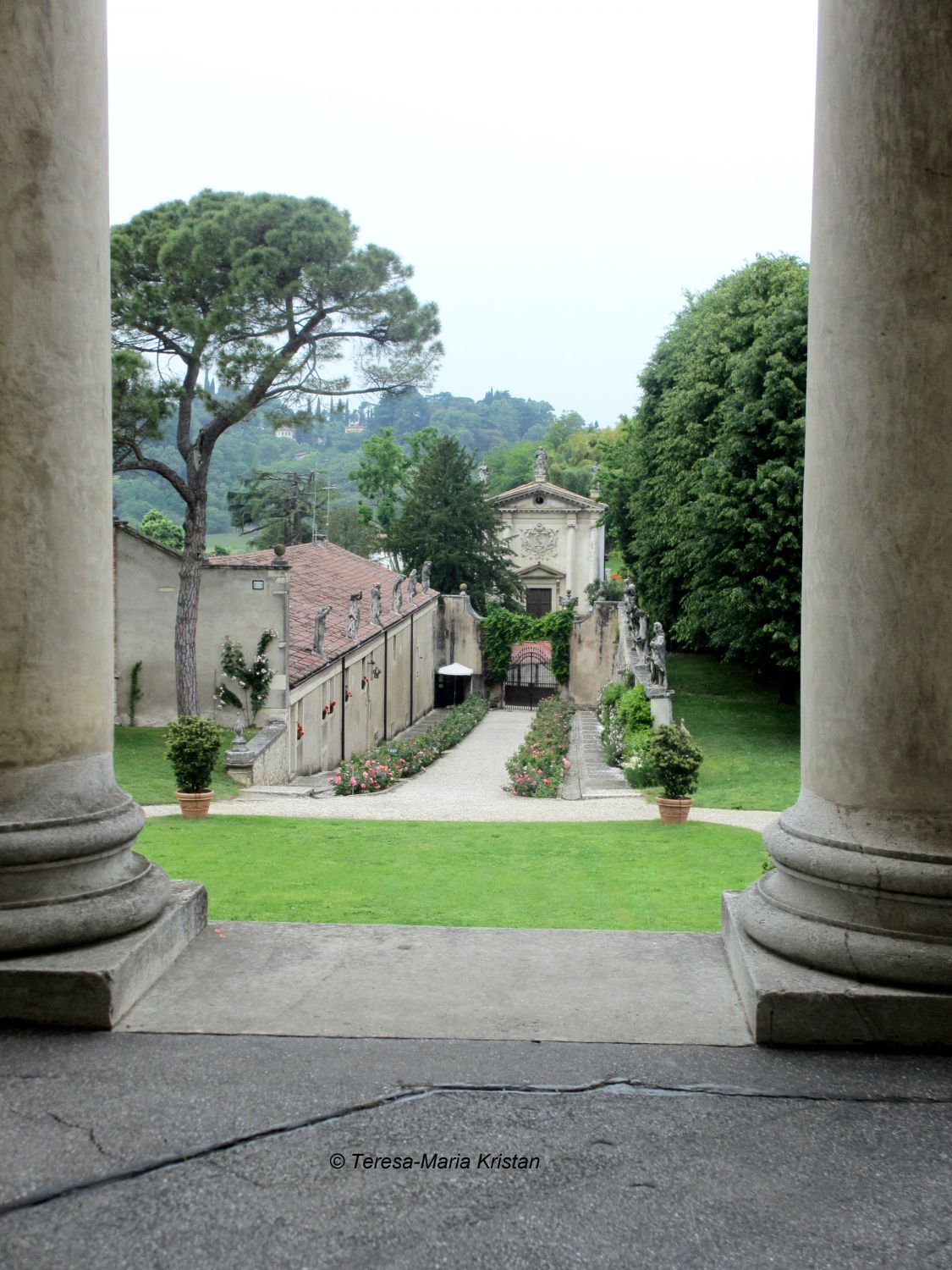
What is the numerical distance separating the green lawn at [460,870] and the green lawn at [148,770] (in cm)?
425

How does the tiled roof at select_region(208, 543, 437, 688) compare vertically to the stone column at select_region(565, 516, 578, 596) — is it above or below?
below

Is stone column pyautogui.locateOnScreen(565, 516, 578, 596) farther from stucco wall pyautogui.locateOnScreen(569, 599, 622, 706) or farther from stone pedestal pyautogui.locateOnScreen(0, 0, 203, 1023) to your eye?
stone pedestal pyautogui.locateOnScreen(0, 0, 203, 1023)

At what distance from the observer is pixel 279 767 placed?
2161cm

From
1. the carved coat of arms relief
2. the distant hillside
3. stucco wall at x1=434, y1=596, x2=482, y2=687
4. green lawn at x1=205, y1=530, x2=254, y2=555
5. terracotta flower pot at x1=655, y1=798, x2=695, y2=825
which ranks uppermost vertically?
the distant hillside

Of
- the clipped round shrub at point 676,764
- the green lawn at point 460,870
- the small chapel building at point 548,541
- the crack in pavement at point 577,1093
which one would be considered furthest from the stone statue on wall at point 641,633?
the crack in pavement at point 577,1093

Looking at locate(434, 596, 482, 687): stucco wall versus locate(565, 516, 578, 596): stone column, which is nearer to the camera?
locate(434, 596, 482, 687): stucco wall

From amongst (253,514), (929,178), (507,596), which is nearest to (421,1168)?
(929,178)

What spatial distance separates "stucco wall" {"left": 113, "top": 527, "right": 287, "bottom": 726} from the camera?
25344 mm

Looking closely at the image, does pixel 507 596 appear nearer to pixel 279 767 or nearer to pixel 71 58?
pixel 279 767

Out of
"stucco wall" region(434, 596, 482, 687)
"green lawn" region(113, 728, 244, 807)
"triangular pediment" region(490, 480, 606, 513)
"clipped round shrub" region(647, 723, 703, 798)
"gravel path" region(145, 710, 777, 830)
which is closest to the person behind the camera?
"clipped round shrub" region(647, 723, 703, 798)

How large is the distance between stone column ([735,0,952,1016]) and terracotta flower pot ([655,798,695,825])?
10810 mm

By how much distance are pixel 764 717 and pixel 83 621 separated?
28.2 metres

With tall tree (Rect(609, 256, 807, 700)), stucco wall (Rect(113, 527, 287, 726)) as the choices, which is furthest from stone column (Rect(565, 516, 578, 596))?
stucco wall (Rect(113, 527, 287, 726))

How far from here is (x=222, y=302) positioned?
23.5m
